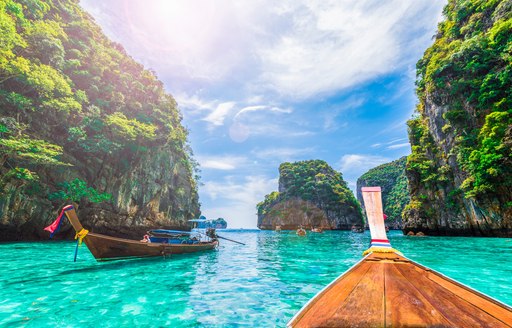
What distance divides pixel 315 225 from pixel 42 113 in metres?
75.1

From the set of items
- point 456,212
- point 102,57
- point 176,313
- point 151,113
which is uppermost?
point 102,57

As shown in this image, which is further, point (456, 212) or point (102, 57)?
point (456, 212)

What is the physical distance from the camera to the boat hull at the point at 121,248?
10405 mm

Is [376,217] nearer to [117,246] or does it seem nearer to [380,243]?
[380,243]

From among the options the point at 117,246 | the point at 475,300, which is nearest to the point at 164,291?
the point at 117,246

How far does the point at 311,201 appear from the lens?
81.1 m

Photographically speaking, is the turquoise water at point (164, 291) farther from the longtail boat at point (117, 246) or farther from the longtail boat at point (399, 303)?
the longtail boat at point (399, 303)

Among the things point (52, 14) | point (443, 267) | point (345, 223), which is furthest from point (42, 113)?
point (345, 223)

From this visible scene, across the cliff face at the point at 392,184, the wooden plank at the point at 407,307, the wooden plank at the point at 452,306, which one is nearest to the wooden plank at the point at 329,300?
the wooden plank at the point at 407,307

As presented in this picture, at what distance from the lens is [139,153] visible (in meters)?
26.5

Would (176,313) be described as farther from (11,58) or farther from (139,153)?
(139,153)

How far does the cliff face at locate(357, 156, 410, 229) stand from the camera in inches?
3359

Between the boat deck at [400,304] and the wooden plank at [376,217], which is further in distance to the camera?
the wooden plank at [376,217]

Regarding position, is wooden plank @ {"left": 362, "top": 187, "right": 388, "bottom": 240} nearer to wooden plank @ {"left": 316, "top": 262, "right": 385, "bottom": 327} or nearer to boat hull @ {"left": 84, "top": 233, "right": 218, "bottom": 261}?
wooden plank @ {"left": 316, "top": 262, "right": 385, "bottom": 327}
